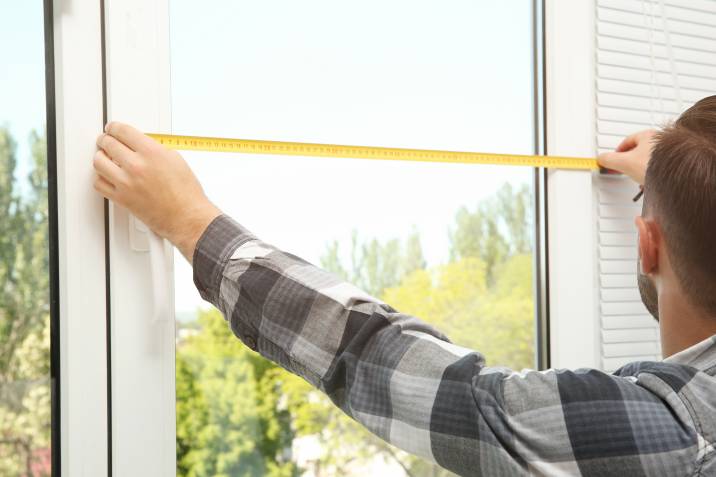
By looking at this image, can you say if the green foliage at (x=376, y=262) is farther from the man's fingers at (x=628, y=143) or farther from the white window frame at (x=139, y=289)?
the man's fingers at (x=628, y=143)

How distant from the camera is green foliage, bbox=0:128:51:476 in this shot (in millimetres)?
987

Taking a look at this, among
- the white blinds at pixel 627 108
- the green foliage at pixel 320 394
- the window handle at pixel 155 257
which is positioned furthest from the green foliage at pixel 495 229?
the window handle at pixel 155 257

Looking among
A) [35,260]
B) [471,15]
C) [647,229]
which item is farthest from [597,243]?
[35,260]

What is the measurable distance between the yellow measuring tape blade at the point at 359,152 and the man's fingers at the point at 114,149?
0.19 ft

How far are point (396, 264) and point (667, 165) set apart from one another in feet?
1.59

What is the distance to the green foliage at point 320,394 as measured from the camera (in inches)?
44.1

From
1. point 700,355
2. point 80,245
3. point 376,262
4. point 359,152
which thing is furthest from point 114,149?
point 700,355

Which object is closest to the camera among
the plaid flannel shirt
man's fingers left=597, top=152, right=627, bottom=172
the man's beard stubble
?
the plaid flannel shirt

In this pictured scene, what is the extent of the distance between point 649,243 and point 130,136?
2.41 ft

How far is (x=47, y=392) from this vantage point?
3.29ft

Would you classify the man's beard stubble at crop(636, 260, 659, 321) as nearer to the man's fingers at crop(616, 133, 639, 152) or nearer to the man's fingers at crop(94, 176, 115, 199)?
the man's fingers at crop(616, 133, 639, 152)

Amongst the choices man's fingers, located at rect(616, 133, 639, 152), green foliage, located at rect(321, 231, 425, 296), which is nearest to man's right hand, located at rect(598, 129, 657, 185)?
man's fingers, located at rect(616, 133, 639, 152)

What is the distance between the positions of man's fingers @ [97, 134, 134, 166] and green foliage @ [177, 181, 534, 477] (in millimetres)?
298

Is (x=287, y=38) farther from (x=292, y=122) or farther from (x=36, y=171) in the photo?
(x=36, y=171)
